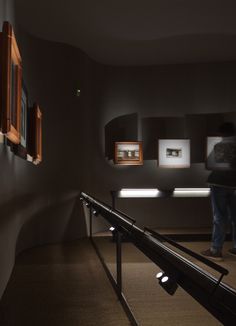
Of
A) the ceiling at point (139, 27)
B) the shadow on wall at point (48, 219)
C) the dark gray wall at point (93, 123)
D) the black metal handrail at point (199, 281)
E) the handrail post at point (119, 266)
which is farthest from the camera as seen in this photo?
the dark gray wall at point (93, 123)

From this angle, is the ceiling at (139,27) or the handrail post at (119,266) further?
the ceiling at (139,27)

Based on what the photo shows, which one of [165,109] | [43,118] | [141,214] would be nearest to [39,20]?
[43,118]

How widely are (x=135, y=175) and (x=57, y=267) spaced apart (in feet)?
11.3

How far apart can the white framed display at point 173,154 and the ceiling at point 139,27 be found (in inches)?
68.7

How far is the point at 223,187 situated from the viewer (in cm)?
489

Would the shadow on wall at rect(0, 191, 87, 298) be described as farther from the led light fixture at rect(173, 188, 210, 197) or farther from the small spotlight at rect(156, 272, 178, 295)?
the small spotlight at rect(156, 272, 178, 295)

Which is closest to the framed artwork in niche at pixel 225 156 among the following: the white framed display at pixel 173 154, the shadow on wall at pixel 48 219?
the white framed display at pixel 173 154

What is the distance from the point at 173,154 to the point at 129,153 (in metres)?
0.91

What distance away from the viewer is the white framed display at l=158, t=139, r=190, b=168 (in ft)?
25.2

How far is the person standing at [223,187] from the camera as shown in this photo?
4836 millimetres

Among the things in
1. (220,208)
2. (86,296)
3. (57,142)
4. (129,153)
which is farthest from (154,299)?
(129,153)

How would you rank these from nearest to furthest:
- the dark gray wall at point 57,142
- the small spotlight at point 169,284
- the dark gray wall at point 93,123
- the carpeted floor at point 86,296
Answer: the small spotlight at point 169,284
the carpeted floor at point 86,296
the dark gray wall at point 57,142
the dark gray wall at point 93,123

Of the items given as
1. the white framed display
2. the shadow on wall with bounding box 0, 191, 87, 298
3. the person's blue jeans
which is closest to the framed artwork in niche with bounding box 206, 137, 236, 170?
the person's blue jeans

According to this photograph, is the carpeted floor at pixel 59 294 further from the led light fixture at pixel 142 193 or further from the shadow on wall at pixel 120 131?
the shadow on wall at pixel 120 131
